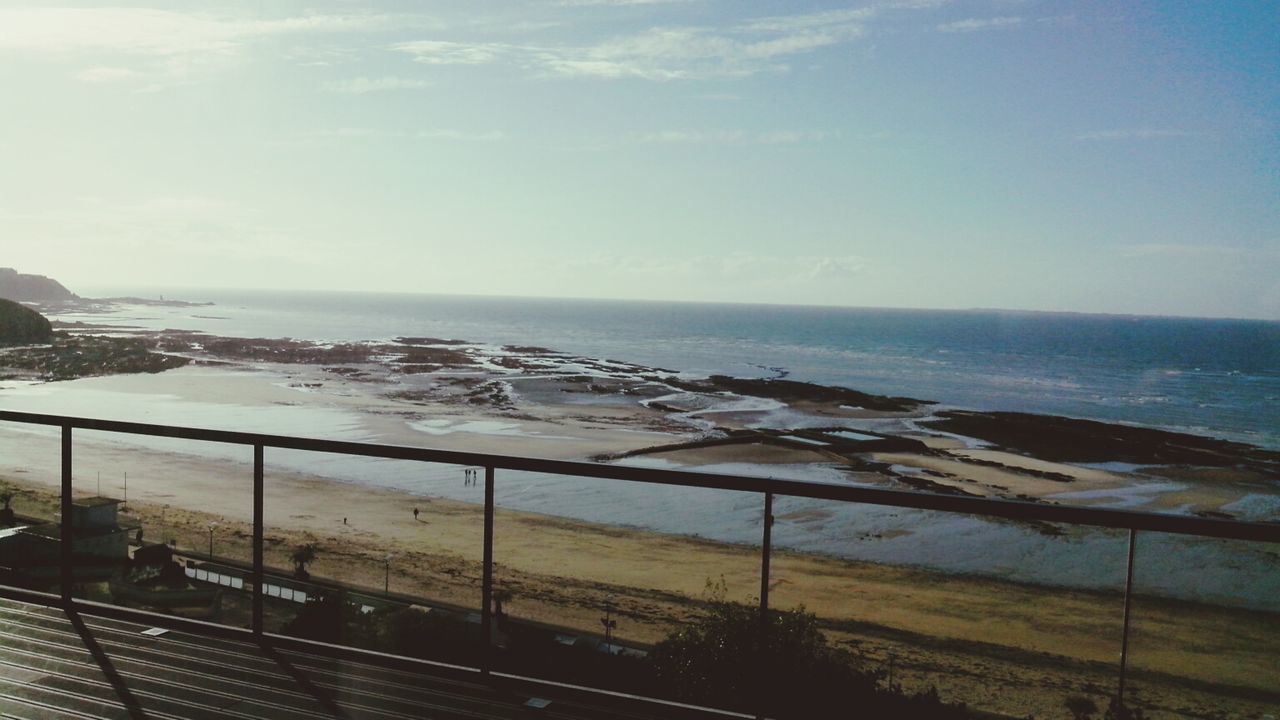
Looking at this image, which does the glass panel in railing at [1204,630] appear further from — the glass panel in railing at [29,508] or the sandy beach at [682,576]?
the glass panel in railing at [29,508]

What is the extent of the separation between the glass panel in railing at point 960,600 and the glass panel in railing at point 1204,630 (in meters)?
0.46

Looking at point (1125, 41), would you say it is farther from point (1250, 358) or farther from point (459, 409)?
point (1250, 358)

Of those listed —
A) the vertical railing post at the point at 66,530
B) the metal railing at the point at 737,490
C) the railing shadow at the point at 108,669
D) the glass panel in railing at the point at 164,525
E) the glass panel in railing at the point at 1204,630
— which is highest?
the metal railing at the point at 737,490

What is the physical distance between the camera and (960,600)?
45.5ft

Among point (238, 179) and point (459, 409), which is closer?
point (459, 409)

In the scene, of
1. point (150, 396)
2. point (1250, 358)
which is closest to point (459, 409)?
point (150, 396)

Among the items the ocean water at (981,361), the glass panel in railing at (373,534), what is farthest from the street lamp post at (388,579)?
the ocean water at (981,361)

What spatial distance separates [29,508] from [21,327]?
43597 mm

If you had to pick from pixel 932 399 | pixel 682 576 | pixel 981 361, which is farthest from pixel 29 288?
pixel 682 576

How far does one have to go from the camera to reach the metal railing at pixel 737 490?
1.99 meters

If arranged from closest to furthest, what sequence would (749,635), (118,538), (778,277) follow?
(118,538) < (749,635) < (778,277)

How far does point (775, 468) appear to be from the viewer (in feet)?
75.3

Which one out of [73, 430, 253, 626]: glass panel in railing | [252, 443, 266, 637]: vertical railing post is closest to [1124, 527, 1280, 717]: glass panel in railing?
[73, 430, 253, 626]: glass panel in railing

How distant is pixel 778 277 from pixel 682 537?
75.2m
